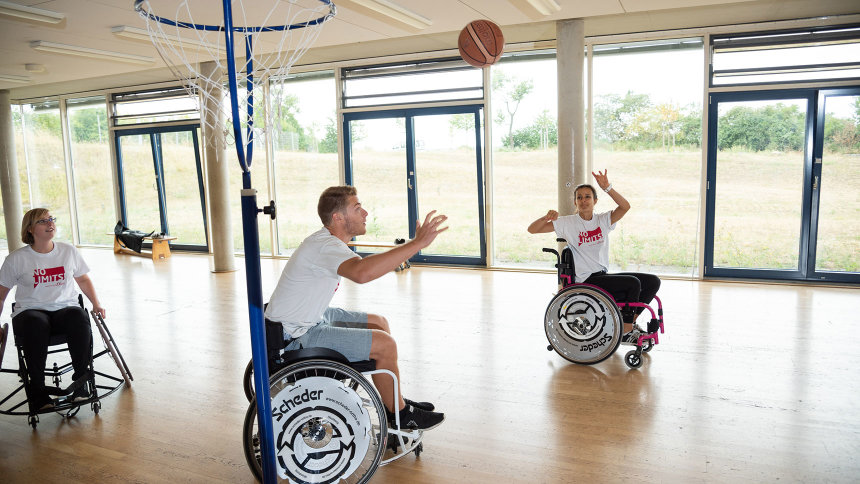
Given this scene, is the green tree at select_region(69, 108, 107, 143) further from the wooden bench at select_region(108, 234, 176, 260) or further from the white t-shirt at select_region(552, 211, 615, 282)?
the white t-shirt at select_region(552, 211, 615, 282)

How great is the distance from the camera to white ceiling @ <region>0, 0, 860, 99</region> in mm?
4633

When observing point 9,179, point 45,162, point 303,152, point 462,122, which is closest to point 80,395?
point 462,122

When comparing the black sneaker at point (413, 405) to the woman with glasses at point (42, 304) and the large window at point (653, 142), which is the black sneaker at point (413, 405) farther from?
the large window at point (653, 142)

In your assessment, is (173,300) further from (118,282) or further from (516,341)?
(516,341)

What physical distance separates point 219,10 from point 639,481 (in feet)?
14.1

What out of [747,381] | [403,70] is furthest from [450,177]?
[747,381]

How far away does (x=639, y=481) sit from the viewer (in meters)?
2.33

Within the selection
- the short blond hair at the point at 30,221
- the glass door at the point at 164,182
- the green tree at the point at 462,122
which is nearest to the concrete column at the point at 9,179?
the glass door at the point at 164,182

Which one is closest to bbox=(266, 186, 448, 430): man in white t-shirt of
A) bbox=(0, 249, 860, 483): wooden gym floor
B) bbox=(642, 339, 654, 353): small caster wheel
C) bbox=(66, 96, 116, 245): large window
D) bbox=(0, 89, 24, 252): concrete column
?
bbox=(0, 249, 860, 483): wooden gym floor

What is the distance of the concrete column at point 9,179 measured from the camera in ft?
30.4

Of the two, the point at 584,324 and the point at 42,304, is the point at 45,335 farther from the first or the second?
the point at 584,324

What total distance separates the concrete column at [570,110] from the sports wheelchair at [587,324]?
2261 mm

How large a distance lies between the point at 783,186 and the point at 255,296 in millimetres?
5451

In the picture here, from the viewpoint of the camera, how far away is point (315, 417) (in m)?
2.22
